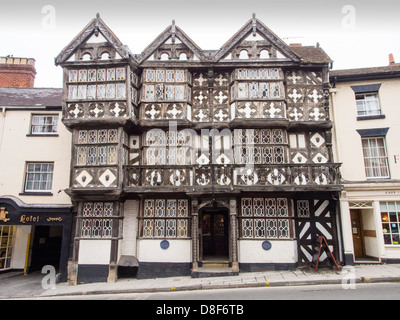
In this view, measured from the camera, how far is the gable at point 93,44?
1279 centimetres

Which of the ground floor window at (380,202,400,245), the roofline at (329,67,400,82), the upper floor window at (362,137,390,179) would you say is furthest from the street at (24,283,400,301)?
the roofline at (329,67,400,82)

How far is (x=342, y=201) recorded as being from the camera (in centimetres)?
1223

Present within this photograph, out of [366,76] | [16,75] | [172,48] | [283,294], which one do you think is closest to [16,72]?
[16,75]

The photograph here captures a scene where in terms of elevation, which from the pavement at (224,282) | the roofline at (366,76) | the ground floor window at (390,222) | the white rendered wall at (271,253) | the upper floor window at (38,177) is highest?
the roofline at (366,76)

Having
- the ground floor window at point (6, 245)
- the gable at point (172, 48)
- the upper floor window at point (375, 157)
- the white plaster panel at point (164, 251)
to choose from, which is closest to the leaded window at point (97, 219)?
the white plaster panel at point (164, 251)

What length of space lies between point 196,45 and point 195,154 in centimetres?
523

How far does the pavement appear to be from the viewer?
9.84 meters

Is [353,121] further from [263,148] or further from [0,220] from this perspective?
[0,220]

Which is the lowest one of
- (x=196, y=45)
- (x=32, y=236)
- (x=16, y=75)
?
(x=32, y=236)

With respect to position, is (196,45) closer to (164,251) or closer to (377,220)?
(164,251)

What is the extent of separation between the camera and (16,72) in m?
16.9

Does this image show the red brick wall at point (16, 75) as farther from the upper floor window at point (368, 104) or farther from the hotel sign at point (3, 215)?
the upper floor window at point (368, 104)
